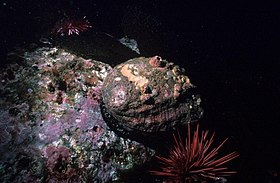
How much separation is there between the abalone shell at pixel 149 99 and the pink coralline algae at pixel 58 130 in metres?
0.48

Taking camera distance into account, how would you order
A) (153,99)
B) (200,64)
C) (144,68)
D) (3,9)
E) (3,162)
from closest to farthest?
Answer: (3,162) < (153,99) < (144,68) < (200,64) < (3,9)

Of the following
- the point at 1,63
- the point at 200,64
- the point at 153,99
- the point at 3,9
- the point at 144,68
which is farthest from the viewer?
the point at 3,9

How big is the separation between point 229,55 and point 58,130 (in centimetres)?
435

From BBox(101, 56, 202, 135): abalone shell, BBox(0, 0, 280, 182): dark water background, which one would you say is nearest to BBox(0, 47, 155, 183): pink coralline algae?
BBox(101, 56, 202, 135): abalone shell

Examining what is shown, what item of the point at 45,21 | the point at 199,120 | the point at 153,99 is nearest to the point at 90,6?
the point at 45,21

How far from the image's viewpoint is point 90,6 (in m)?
6.89

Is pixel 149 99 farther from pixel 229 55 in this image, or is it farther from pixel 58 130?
pixel 229 55

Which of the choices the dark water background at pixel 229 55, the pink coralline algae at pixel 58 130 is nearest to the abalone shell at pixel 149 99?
the pink coralline algae at pixel 58 130

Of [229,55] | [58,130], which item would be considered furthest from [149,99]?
[229,55]

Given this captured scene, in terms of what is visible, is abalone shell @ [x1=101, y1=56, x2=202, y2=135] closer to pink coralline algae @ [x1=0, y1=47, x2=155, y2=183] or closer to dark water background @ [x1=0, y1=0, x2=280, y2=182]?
pink coralline algae @ [x1=0, y1=47, x2=155, y2=183]

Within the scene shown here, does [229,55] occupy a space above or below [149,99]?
above

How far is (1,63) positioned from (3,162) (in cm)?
242

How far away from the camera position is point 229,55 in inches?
242

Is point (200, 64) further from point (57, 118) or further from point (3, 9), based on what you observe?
point (3, 9)
